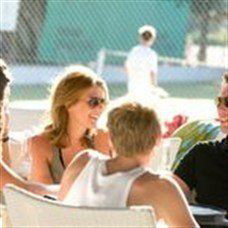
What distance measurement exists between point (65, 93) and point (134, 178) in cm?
121

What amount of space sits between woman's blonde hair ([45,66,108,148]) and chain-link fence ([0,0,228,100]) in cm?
742

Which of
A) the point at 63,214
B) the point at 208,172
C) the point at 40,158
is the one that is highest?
the point at 40,158

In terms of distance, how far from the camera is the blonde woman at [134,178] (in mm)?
3006

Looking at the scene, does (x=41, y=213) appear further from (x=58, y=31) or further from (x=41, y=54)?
(x=58, y=31)

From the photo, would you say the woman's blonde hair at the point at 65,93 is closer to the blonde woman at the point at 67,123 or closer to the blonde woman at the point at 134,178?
the blonde woman at the point at 67,123

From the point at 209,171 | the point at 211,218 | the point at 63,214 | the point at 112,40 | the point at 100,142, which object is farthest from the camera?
the point at 112,40

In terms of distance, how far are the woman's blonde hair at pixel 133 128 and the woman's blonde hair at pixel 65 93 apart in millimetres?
1121

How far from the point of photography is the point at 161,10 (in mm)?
17312

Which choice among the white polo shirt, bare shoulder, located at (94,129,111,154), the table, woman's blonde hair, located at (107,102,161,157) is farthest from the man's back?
the white polo shirt

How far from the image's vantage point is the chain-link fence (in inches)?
573

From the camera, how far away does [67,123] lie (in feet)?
14.3

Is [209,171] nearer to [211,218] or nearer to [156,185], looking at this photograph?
[211,218]

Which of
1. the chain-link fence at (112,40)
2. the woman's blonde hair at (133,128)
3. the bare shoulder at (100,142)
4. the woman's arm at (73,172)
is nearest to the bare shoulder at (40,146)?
the bare shoulder at (100,142)

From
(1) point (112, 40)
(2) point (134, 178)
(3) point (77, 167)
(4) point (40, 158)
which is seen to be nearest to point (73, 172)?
(3) point (77, 167)
